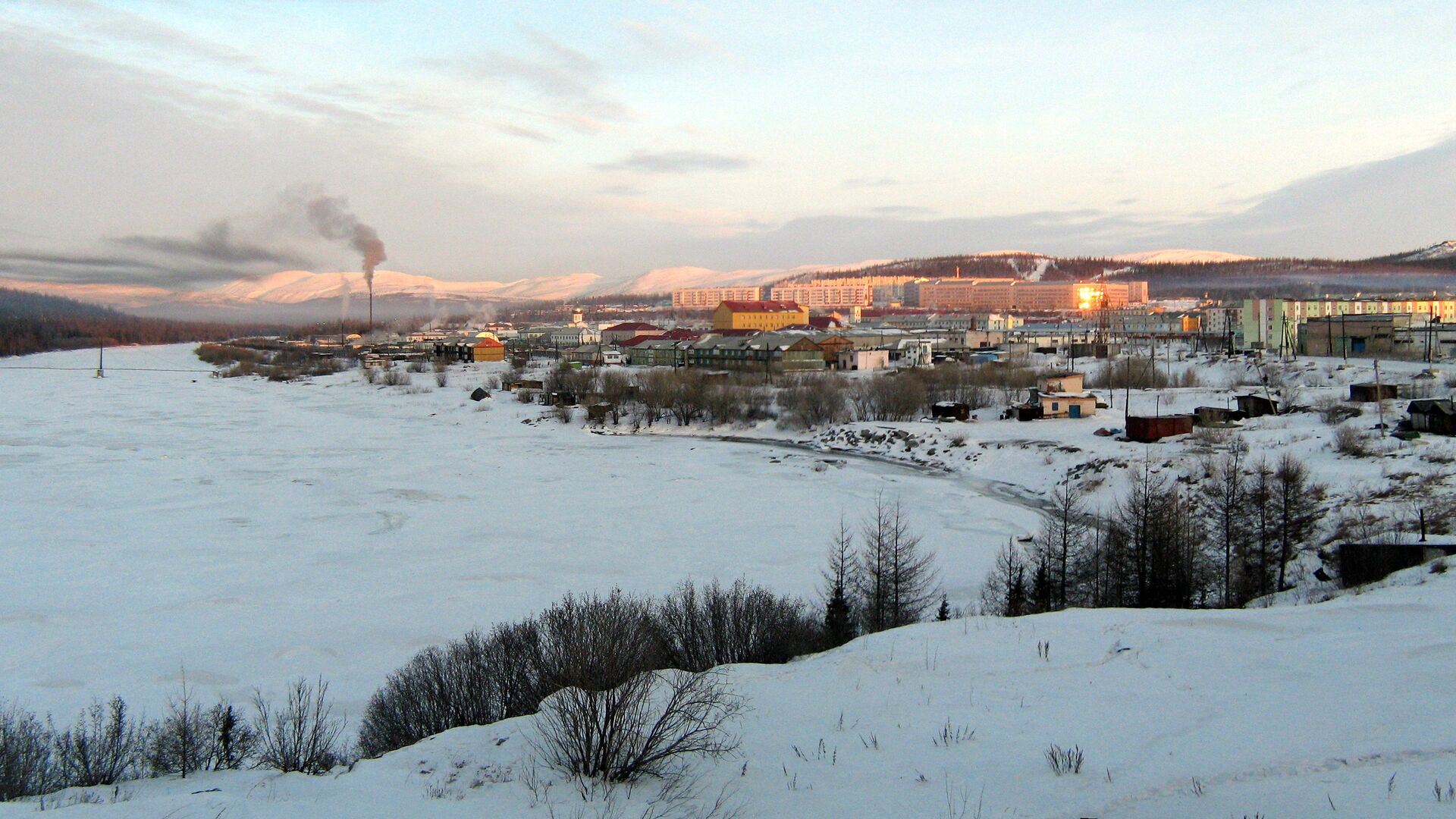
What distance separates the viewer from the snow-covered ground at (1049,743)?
2.93m

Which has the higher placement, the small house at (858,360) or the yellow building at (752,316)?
the yellow building at (752,316)

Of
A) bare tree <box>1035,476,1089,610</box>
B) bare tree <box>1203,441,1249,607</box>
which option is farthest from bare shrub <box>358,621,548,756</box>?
bare tree <box>1203,441,1249,607</box>

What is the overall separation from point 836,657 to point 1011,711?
4.18 ft

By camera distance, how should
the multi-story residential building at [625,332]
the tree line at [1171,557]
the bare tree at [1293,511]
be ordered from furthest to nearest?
the multi-story residential building at [625,332] < the bare tree at [1293,511] < the tree line at [1171,557]

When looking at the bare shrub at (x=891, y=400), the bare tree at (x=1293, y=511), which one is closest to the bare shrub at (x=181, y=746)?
the bare tree at (x=1293, y=511)

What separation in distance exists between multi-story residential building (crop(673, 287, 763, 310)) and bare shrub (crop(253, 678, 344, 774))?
8765 centimetres

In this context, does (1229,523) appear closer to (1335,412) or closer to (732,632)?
(732,632)

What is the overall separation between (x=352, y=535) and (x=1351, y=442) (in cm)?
1350

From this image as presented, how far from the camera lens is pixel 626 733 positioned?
3.26m

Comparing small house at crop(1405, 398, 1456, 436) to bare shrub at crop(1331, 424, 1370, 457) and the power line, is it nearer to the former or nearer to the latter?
bare shrub at crop(1331, 424, 1370, 457)

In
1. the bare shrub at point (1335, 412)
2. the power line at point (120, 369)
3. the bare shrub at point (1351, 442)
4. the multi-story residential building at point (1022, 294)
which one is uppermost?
the multi-story residential building at point (1022, 294)

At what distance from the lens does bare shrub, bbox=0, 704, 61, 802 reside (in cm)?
366

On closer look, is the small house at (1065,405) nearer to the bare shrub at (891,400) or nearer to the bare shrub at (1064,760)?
the bare shrub at (891,400)

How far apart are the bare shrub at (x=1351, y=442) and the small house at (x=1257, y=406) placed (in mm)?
3747
